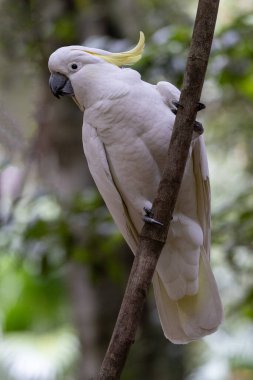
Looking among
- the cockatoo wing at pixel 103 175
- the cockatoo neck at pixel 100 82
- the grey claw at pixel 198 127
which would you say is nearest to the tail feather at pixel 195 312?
the cockatoo wing at pixel 103 175

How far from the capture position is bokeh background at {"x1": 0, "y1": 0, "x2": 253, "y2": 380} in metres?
2.49

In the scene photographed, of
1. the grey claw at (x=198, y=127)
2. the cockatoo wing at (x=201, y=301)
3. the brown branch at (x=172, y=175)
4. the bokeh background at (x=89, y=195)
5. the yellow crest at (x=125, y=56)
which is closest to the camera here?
the brown branch at (x=172, y=175)

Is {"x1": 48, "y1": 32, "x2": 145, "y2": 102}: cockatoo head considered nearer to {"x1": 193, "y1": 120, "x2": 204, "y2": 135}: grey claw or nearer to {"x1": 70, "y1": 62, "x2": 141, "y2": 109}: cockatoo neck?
{"x1": 70, "y1": 62, "x2": 141, "y2": 109}: cockatoo neck

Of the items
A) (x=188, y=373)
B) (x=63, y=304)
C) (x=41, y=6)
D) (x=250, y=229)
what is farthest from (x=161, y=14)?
(x=63, y=304)

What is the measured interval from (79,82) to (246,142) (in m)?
1.57

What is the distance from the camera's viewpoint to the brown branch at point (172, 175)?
1.64m

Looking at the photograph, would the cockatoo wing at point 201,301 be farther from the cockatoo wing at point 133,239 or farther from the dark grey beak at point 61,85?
the dark grey beak at point 61,85

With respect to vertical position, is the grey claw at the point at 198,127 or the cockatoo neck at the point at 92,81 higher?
the cockatoo neck at the point at 92,81

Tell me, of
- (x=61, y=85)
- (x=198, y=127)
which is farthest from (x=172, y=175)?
(x=61, y=85)

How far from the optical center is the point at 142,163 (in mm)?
2051

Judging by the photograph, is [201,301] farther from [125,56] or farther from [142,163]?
[125,56]

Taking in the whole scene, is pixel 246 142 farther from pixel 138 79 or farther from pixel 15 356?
pixel 15 356

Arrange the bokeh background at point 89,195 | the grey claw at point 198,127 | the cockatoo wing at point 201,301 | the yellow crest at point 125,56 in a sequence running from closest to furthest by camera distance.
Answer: the grey claw at point 198,127
the yellow crest at point 125,56
the cockatoo wing at point 201,301
the bokeh background at point 89,195

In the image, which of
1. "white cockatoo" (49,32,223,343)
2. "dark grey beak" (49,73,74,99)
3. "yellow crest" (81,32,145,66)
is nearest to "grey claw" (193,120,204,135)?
"white cockatoo" (49,32,223,343)
